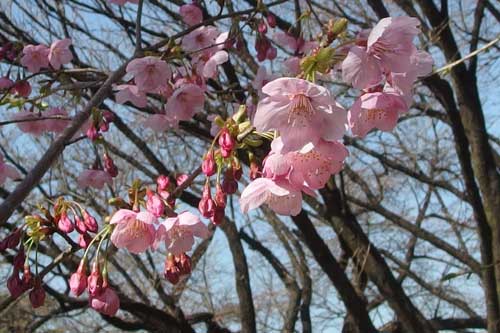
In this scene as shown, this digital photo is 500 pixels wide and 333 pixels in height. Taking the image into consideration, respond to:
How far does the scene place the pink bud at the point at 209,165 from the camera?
1.43 meters

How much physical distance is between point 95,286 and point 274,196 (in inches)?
18.8

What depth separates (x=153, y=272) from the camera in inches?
259

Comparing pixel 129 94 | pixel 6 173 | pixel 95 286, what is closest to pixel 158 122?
pixel 129 94

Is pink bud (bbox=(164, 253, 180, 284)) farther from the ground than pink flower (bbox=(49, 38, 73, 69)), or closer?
closer

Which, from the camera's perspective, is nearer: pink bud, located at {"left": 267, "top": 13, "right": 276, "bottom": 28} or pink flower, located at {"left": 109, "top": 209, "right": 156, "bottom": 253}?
pink flower, located at {"left": 109, "top": 209, "right": 156, "bottom": 253}

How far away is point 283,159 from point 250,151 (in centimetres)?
21

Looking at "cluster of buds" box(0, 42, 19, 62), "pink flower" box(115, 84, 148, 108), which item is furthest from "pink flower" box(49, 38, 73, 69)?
"pink flower" box(115, 84, 148, 108)

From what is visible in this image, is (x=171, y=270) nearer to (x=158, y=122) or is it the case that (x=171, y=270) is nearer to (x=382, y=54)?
(x=382, y=54)

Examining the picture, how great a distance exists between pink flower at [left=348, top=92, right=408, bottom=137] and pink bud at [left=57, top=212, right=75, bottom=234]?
0.72 meters

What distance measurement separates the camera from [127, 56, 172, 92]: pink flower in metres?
2.22

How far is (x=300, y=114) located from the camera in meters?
1.29

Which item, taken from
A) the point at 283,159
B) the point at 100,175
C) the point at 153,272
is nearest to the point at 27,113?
the point at 100,175

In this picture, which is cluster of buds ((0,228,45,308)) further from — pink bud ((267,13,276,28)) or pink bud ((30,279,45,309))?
pink bud ((267,13,276,28))

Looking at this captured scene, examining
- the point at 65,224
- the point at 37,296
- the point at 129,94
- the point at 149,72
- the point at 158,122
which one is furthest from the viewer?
the point at 158,122
